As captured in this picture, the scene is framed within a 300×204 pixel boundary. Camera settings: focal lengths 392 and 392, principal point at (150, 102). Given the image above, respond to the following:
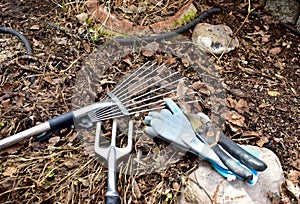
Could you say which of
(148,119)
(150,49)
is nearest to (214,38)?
(150,49)

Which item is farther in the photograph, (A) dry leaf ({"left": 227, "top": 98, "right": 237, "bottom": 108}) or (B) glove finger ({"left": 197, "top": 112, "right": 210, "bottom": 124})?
(A) dry leaf ({"left": 227, "top": 98, "right": 237, "bottom": 108})

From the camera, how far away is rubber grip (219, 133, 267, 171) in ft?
4.95

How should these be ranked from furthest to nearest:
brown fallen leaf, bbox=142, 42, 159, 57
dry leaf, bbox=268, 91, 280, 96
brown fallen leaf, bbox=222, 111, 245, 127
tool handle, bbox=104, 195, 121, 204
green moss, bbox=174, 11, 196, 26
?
1. green moss, bbox=174, 11, 196, 26
2. brown fallen leaf, bbox=142, 42, 159, 57
3. dry leaf, bbox=268, 91, 280, 96
4. brown fallen leaf, bbox=222, 111, 245, 127
5. tool handle, bbox=104, 195, 121, 204

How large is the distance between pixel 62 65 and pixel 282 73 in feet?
3.95

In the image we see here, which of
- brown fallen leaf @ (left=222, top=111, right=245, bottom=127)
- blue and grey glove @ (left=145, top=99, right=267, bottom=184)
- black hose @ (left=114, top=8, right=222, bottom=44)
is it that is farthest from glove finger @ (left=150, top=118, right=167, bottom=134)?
black hose @ (left=114, top=8, right=222, bottom=44)

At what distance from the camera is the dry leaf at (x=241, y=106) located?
1.93 meters

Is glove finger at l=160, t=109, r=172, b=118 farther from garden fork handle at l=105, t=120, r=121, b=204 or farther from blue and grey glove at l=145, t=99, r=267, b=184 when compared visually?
garden fork handle at l=105, t=120, r=121, b=204

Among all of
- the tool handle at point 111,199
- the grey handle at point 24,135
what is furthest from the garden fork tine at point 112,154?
the grey handle at point 24,135

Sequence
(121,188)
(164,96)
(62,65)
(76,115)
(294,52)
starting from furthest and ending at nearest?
(294,52), (62,65), (164,96), (76,115), (121,188)

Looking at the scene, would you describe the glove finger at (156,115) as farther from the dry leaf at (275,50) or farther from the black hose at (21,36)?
the dry leaf at (275,50)

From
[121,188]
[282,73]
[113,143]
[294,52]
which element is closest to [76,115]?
[113,143]

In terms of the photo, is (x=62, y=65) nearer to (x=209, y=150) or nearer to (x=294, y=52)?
(x=209, y=150)

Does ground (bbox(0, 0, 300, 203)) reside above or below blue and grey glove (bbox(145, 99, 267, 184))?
below

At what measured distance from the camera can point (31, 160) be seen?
1674 mm
